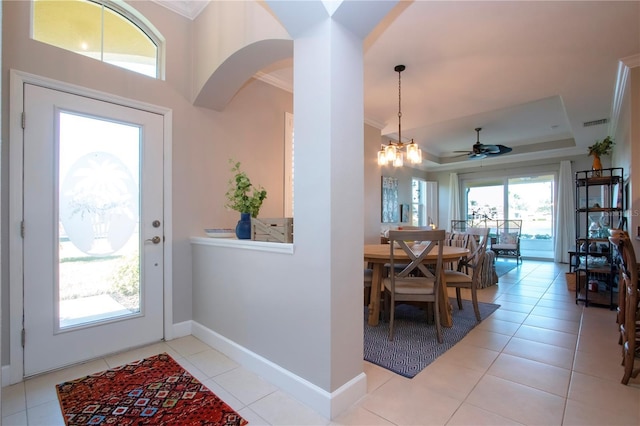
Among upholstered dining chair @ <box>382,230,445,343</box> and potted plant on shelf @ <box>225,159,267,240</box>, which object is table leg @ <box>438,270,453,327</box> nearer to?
upholstered dining chair @ <box>382,230,445,343</box>

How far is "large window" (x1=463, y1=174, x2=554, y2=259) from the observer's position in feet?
24.7

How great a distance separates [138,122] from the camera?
2596mm

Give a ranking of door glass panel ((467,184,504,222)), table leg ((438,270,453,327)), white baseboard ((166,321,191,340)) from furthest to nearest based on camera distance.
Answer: door glass panel ((467,184,504,222)) < table leg ((438,270,453,327)) < white baseboard ((166,321,191,340))

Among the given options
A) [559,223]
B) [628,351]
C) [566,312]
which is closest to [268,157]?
[628,351]

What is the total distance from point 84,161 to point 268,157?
1697 millimetres

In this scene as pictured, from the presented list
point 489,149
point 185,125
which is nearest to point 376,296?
point 185,125

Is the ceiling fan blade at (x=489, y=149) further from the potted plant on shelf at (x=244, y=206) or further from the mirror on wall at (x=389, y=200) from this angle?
the potted plant on shelf at (x=244, y=206)

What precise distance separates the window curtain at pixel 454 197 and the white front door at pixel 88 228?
8.07m

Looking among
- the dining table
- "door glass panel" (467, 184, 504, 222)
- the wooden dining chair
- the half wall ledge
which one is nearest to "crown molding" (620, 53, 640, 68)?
the wooden dining chair

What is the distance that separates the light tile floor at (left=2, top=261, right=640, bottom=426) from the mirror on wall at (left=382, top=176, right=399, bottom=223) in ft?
13.3

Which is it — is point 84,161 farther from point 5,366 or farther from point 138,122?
point 5,366

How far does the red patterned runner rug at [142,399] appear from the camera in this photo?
5.55 feet

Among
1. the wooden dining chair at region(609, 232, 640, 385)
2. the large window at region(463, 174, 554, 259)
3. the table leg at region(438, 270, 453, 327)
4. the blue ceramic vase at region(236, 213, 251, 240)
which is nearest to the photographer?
the wooden dining chair at region(609, 232, 640, 385)

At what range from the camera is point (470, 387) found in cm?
192
